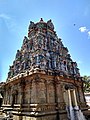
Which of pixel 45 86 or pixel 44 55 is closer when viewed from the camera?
pixel 45 86

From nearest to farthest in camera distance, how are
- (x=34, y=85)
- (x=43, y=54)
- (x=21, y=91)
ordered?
(x=34, y=85) → (x=21, y=91) → (x=43, y=54)

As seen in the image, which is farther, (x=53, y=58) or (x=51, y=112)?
(x=53, y=58)

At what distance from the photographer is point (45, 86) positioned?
517 inches

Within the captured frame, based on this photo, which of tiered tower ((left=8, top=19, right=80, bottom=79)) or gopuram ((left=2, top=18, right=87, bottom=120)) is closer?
gopuram ((left=2, top=18, right=87, bottom=120))

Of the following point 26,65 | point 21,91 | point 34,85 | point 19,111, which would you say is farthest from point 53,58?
point 19,111

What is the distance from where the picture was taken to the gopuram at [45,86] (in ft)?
39.9

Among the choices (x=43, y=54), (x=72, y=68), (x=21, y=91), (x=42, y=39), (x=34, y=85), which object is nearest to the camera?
(x=34, y=85)

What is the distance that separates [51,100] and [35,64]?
476 centimetres

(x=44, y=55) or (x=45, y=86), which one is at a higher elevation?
(x=44, y=55)

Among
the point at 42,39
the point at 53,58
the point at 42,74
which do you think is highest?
the point at 42,39

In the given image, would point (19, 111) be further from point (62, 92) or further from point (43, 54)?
point (43, 54)

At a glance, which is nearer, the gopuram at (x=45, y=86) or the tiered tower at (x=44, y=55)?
the gopuram at (x=45, y=86)

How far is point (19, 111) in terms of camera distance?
42.8 feet

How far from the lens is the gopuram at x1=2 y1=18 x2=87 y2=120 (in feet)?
39.9
